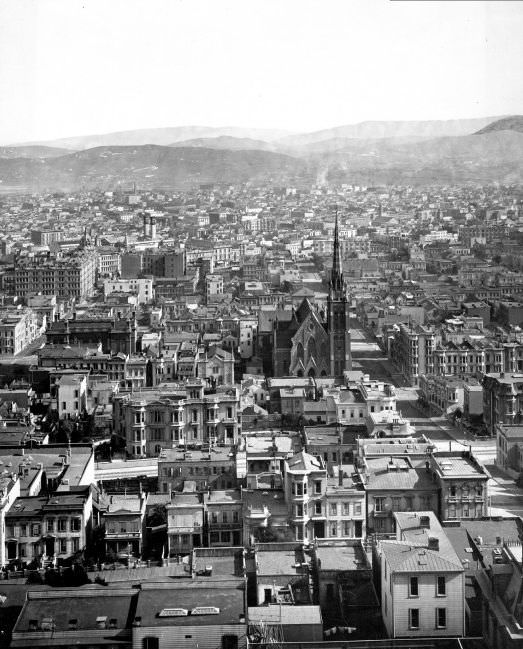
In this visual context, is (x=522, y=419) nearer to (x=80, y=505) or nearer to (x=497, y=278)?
(x=80, y=505)

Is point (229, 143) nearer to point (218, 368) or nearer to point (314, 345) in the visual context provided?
point (314, 345)

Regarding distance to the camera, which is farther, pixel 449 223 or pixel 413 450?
pixel 449 223

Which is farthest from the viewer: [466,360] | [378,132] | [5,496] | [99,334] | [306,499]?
[378,132]

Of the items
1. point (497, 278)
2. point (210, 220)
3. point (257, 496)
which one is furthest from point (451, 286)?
point (210, 220)

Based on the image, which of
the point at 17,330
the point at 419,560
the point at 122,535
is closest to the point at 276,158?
the point at 17,330

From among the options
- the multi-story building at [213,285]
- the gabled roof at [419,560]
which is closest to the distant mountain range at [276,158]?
the multi-story building at [213,285]

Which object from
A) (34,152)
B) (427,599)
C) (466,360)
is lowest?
(466,360)
